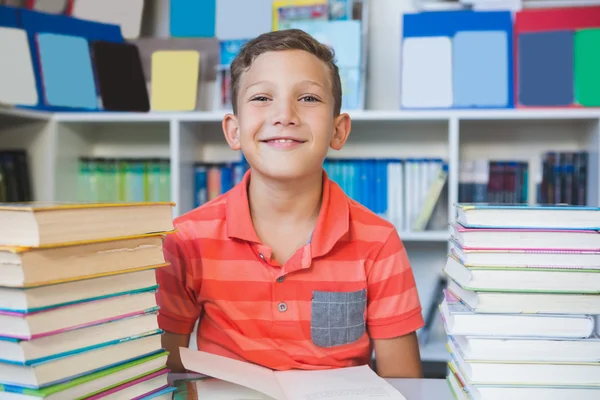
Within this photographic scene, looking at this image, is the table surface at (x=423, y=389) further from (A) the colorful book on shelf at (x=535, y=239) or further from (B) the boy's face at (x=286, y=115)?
(B) the boy's face at (x=286, y=115)

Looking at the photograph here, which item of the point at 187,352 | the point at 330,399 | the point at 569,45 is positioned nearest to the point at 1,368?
the point at 187,352

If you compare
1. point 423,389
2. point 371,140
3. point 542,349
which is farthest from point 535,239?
point 371,140

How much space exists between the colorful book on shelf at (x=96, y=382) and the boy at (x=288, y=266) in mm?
343

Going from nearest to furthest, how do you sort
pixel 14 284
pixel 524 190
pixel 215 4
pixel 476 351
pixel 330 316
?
pixel 14 284
pixel 476 351
pixel 330 316
pixel 524 190
pixel 215 4

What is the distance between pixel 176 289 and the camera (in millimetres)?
1028

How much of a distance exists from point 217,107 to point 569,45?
4.53 ft

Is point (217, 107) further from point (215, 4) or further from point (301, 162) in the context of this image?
point (301, 162)

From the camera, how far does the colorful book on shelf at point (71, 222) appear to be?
21.9 inches

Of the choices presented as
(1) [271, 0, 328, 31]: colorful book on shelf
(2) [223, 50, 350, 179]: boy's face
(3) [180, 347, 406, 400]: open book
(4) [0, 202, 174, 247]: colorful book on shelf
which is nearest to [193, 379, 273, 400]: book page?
(3) [180, 347, 406, 400]: open book

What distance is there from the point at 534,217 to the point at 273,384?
38cm

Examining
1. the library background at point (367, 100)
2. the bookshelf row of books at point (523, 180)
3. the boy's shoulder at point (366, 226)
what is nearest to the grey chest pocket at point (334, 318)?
the boy's shoulder at point (366, 226)

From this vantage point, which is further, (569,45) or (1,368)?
(569,45)

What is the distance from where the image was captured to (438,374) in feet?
7.43

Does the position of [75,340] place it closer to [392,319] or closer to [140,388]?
[140,388]
